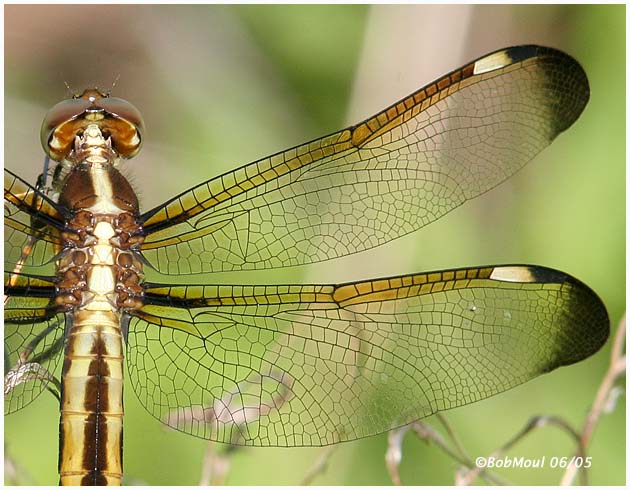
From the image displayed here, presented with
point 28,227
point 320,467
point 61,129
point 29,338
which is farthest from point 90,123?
point 320,467

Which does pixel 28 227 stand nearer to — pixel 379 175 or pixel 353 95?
pixel 379 175

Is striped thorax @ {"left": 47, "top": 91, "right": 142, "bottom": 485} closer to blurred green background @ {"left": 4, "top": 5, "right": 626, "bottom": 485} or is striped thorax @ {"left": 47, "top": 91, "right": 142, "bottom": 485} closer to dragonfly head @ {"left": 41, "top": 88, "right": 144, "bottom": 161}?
dragonfly head @ {"left": 41, "top": 88, "right": 144, "bottom": 161}

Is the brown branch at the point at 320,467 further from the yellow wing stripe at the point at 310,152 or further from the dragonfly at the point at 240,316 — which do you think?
the yellow wing stripe at the point at 310,152

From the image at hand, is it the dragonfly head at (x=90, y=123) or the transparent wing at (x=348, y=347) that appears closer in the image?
the transparent wing at (x=348, y=347)

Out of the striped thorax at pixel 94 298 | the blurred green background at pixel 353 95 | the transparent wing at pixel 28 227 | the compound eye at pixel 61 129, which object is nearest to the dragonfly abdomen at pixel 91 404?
the striped thorax at pixel 94 298

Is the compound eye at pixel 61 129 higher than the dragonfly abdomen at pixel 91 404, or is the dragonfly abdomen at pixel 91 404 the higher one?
the compound eye at pixel 61 129

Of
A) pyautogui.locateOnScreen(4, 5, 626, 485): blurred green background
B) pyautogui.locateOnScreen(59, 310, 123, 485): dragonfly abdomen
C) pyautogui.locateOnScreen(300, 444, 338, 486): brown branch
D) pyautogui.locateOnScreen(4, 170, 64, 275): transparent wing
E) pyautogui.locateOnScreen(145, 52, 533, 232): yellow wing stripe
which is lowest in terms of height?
pyautogui.locateOnScreen(300, 444, 338, 486): brown branch

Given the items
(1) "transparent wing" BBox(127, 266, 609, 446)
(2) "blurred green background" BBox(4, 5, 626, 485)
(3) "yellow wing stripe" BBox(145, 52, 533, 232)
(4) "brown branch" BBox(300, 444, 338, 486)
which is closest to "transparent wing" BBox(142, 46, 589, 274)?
(3) "yellow wing stripe" BBox(145, 52, 533, 232)
